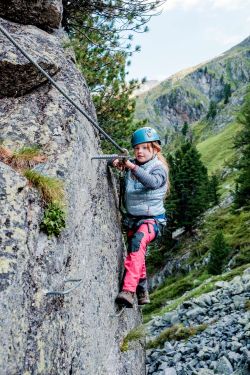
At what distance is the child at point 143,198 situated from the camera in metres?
7.71

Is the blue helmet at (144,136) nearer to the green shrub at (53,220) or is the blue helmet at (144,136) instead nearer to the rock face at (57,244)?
the rock face at (57,244)

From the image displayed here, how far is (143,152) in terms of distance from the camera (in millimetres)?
8109

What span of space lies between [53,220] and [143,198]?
2.90m

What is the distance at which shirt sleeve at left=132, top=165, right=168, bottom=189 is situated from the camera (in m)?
7.55

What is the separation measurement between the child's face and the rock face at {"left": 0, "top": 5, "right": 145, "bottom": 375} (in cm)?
73

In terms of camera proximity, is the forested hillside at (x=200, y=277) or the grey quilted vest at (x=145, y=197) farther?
the forested hillside at (x=200, y=277)

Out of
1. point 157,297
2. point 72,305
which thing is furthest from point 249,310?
point 157,297

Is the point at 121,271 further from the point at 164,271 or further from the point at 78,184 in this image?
the point at 164,271

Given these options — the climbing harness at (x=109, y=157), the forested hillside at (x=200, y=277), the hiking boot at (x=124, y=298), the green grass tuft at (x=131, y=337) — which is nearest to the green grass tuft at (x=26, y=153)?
the climbing harness at (x=109, y=157)

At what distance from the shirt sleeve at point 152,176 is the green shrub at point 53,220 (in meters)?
2.25

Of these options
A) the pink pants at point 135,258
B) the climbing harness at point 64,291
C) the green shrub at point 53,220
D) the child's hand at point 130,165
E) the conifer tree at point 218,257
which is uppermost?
the child's hand at point 130,165

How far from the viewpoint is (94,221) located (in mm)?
7172

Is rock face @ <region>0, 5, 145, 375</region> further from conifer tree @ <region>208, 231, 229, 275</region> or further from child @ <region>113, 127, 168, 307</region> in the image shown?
conifer tree @ <region>208, 231, 229, 275</region>

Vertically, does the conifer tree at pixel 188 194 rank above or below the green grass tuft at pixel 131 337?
below
